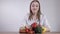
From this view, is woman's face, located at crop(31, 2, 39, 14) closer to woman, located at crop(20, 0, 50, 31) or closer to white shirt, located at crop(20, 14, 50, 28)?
woman, located at crop(20, 0, 50, 31)

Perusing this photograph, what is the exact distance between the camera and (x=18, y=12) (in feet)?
5.93

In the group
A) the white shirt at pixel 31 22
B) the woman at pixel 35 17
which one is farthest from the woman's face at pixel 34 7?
the white shirt at pixel 31 22

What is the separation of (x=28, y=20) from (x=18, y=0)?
33cm

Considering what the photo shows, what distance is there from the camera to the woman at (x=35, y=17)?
1.83m

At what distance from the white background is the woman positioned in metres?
0.06

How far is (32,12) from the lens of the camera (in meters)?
1.87

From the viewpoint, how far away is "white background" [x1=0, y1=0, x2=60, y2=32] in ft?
5.85

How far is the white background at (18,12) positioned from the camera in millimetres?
1784

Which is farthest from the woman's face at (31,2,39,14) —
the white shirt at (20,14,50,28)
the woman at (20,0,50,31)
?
the white shirt at (20,14,50,28)

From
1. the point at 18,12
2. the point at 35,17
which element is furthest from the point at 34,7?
the point at 18,12

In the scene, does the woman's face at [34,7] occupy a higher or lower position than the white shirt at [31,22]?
higher

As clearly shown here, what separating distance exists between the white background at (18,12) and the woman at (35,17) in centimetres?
6

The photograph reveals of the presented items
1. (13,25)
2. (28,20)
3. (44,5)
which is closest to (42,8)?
(44,5)

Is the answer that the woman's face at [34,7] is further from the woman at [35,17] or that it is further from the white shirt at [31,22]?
the white shirt at [31,22]
